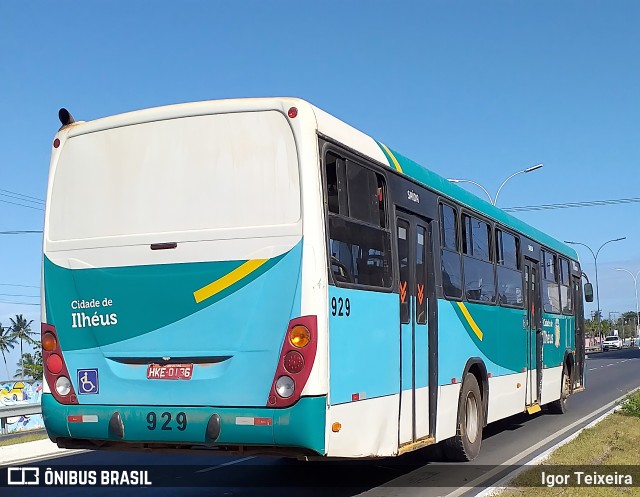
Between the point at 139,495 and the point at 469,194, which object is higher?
the point at 469,194

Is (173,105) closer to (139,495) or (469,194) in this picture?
(139,495)

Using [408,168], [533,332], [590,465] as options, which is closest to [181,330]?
[408,168]

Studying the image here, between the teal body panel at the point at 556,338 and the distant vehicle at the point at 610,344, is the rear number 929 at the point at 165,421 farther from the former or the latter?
the distant vehicle at the point at 610,344

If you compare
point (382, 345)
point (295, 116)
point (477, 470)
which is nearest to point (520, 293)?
point (477, 470)

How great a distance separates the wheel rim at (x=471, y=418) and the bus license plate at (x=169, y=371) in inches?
205

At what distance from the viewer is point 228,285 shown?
7.50 metres

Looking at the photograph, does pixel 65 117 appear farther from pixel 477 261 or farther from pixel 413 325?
pixel 477 261

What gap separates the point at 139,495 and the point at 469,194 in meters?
6.09

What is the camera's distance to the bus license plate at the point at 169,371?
7527 millimetres

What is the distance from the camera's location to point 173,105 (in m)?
8.22

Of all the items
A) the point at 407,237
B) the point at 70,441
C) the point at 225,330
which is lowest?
the point at 70,441

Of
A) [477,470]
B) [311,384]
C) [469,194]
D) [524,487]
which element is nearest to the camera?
[311,384]

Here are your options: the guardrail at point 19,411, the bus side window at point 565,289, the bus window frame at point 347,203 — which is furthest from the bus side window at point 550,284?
the guardrail at point 19,411

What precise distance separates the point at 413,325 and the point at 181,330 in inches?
113
